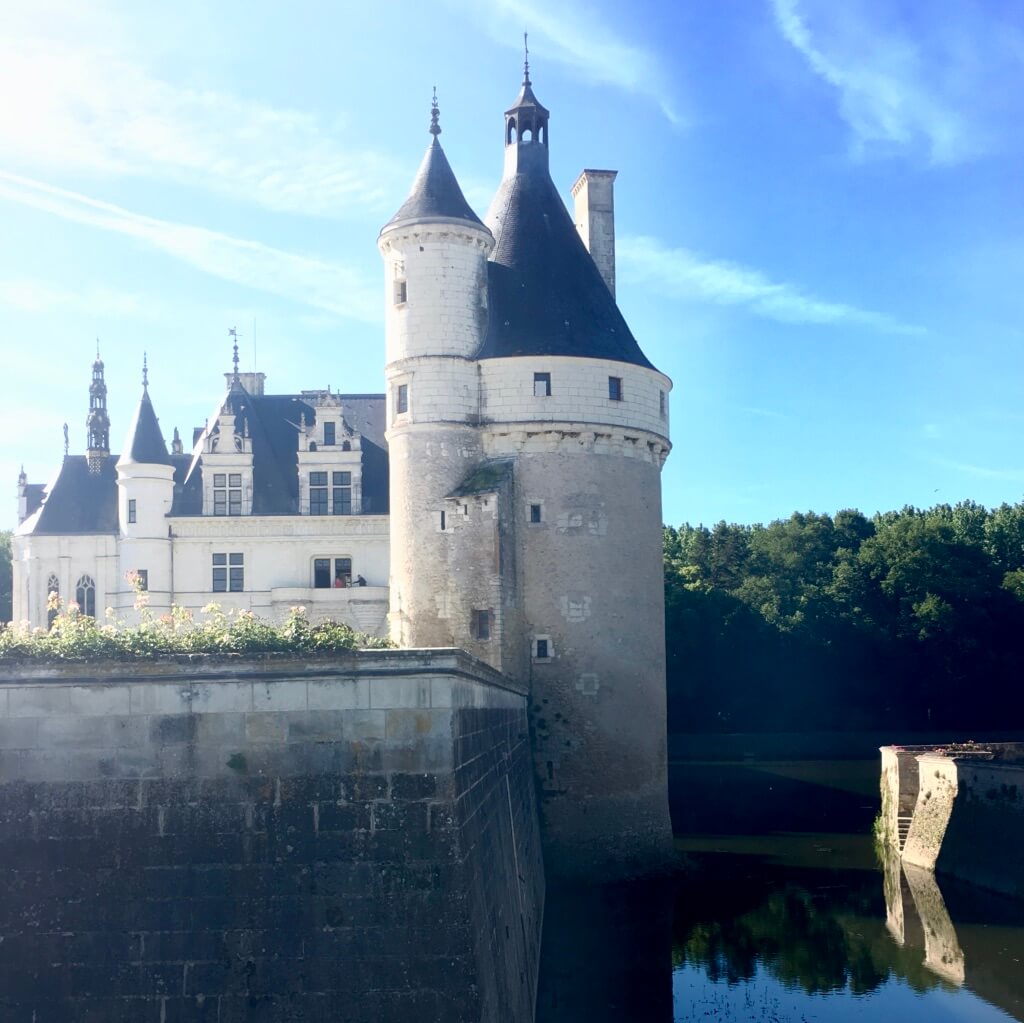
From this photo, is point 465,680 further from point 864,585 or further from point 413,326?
point 864,585

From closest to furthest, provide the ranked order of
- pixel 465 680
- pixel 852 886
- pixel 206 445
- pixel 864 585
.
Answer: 1. pixel 465 680
2. pixel 852 886
3. pixel 206 445
4. pixel 864 585

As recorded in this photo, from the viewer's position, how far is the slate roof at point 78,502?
140 feet

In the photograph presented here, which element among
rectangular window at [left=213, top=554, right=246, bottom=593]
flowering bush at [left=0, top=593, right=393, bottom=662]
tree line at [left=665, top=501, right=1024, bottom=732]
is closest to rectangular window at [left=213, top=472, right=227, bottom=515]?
rectangular window at [left=213, top=554, right=246, bottom=593]

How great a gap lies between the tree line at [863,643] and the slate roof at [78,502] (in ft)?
106

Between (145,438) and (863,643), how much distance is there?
44.0 metres

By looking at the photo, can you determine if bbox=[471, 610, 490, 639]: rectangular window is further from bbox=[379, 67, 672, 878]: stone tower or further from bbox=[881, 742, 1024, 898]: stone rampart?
bbox=[881, 742, 1024, 898]: stone rampart

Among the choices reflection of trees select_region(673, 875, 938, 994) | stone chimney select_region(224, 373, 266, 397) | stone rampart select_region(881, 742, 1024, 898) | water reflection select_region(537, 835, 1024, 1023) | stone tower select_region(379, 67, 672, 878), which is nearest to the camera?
water reflection select_region(537, 835, 1024, 1023)

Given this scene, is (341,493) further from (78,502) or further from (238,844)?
(238,844)

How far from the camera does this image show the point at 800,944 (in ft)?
93.4

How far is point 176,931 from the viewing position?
13.2 meters

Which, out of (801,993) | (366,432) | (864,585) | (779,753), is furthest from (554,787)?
(864,585)

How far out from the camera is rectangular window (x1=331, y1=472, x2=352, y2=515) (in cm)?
4191

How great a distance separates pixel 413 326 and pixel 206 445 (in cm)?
1214

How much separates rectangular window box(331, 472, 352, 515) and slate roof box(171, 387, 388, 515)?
1.71ft
